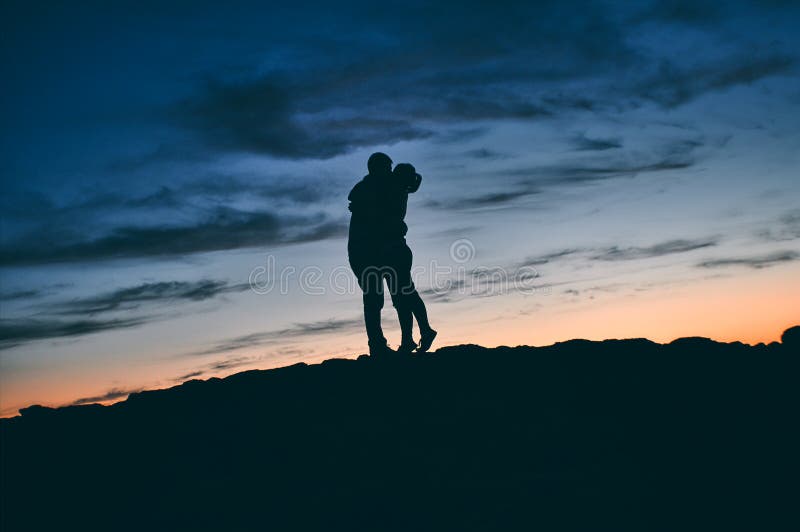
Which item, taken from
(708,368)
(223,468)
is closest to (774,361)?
(708,368)

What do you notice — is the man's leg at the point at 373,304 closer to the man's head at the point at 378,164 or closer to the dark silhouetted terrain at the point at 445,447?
the dark silhouetted terrain at the point at 445,447

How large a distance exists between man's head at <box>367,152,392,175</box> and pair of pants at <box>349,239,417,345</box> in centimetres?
115

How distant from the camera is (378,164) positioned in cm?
1156

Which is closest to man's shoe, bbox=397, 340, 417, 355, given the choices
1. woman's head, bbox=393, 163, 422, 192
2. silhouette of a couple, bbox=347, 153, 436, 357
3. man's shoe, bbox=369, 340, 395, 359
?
silhouette of a couple, bbox=347, 153, 436, 357

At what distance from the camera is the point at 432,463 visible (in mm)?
8992

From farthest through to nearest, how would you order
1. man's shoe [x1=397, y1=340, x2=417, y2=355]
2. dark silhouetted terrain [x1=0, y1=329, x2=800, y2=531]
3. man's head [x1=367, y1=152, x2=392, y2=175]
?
man's shoe [x1=397, y1=340, x2=417, y2=355] < man's head [x1=367, y1=152, x2=392, y2=175] < dark silhouetted terrain [x1=0, y1=329, x2=800, y2=531]

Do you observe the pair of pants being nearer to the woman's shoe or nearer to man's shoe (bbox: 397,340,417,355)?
man's shoe (bbox: 397,340,417,355)

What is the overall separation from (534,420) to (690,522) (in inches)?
→ 93.6

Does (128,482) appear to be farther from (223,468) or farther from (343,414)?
(343,414)

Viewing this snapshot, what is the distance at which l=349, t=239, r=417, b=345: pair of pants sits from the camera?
11617 millimetres

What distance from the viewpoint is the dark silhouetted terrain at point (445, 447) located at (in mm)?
8281

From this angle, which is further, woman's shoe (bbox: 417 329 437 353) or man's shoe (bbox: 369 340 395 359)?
woman's shoe (bbox: 417 329 437 353)

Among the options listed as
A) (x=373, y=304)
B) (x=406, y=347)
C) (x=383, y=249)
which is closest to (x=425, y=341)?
(x=406, y=347)

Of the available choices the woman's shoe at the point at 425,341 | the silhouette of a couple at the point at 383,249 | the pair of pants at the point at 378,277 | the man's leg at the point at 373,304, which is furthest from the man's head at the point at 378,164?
the woman's shoe at the point at 425,341
